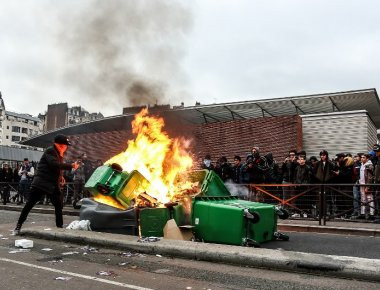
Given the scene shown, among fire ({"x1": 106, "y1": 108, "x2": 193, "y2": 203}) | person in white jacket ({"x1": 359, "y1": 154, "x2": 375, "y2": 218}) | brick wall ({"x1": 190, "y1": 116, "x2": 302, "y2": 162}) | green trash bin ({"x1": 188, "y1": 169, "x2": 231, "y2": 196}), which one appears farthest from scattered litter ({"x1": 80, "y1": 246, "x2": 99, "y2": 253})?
brick wall ({"x1": 190, "y1": 116, "x2": 302, "y2": 162})

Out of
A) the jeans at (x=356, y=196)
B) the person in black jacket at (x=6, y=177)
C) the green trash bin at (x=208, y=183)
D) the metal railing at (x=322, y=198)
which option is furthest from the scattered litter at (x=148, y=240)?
the person in black jacket at (x=6, y=177)

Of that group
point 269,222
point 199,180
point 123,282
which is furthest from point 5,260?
point 269,222

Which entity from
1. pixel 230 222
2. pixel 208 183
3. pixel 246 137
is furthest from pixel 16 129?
pixel 230 222

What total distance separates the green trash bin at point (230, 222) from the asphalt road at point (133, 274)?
81 cm

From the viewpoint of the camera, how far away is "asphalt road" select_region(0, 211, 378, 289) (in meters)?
4.46

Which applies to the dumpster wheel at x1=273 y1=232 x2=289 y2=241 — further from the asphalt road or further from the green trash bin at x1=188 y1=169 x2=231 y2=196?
the asphalt road

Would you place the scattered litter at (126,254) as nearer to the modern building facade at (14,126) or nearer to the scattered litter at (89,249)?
the scattered litter at (89,249)

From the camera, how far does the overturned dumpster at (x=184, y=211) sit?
630 centimetres

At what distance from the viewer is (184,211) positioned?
22.3 feet

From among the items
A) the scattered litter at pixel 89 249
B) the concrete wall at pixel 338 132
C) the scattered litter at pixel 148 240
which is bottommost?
the scattered litter at pixel 89 249

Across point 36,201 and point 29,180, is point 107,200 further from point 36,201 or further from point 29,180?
point 29,180

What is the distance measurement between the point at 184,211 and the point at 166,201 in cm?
55

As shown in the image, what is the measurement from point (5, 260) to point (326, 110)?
14794 mm

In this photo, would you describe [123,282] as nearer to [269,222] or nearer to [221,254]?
[221,254]
